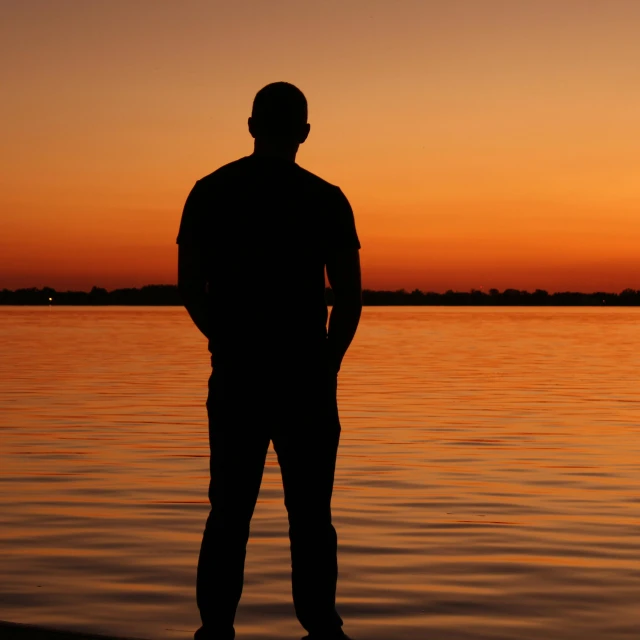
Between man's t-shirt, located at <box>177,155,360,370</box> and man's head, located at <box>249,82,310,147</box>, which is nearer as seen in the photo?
man's t-shirt, located at <box>177,155,360,370</box>

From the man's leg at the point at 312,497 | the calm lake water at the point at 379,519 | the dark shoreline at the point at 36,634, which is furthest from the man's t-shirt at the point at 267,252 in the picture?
the calm lake water at the point at 379,519

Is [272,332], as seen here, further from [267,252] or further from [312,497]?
[312,497]

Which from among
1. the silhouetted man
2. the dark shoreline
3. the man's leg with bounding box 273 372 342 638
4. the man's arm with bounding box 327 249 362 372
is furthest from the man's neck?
the dark shoreline

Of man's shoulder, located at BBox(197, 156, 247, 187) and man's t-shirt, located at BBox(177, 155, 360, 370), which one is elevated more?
man's shoulder, located at BBox(197, 156, 247, 187)

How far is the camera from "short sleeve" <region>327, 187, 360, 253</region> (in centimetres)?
593

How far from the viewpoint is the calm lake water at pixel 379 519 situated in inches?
327

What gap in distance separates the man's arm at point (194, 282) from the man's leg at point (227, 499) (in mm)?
324

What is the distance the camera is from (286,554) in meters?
10.4

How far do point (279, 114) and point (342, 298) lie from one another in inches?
37.4

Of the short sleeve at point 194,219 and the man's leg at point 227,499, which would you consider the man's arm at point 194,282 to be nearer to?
the short sleeve at point 194,219

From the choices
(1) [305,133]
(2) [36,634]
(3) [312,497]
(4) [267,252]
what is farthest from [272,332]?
(2) [36,634]

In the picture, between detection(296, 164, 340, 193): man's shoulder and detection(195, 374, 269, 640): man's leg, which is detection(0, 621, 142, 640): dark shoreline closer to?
detection(195, 374, 269, 640): man's leg

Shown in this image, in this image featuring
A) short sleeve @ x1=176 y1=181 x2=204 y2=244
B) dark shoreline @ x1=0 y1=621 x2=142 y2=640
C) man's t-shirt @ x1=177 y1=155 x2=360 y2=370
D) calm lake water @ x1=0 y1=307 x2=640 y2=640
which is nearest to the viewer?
dark shoreline @ x1=0 y1=621 x2=142 y2=640

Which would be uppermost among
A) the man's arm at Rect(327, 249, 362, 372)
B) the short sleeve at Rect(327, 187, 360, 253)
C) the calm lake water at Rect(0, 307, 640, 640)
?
the short sleeve at Rect(327, 187, 360, 253)
